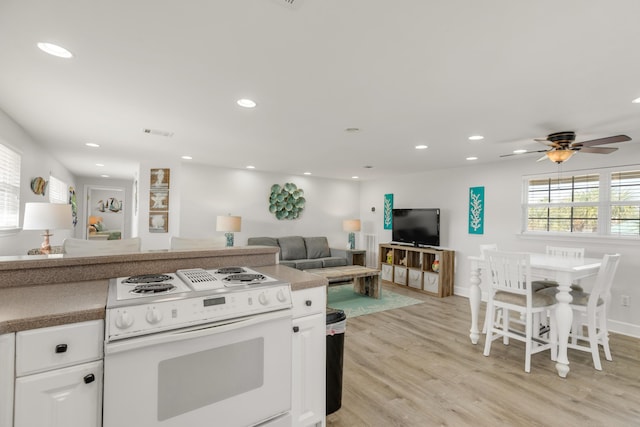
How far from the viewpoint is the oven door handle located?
121 centimetres

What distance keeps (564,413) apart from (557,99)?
88.4 inches

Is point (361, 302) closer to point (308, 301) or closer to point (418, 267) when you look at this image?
point (418, 267)

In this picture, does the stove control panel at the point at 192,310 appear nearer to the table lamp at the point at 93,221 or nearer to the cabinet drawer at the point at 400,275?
the cabinet drawer at the point at 400,275

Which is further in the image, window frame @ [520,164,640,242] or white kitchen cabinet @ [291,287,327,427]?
window frame @ [520,164,640,242]

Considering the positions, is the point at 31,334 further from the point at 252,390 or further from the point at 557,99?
the point at 557,99


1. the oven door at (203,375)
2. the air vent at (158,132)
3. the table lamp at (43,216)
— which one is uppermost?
the air vent at (158,132)

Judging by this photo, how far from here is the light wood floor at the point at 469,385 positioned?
2.10 m

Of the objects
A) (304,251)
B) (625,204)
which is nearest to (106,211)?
(304,251)

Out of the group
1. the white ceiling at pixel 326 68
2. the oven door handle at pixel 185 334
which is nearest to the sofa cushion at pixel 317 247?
the white ceiling at pixel 326 68

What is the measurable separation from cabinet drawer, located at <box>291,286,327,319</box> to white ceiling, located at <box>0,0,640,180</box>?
1.36 m

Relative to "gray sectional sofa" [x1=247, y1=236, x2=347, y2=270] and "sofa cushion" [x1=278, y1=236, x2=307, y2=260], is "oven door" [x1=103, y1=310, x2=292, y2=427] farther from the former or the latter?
"sofa cushion" [x1=278, y1=236, x2=307, y2=260]

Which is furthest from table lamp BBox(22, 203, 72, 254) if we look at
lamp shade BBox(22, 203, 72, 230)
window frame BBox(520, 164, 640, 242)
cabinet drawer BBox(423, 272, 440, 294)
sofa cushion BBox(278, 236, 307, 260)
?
window frame BBox(520, 164, 640, 242)

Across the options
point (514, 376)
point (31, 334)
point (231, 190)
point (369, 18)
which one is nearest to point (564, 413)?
point (514, 376)

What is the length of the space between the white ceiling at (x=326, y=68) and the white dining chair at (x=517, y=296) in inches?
51.1
